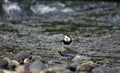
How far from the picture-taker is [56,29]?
9938mm

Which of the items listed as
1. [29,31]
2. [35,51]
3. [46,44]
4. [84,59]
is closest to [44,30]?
[29,31]

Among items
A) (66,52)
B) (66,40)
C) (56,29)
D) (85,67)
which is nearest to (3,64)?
(85,67)

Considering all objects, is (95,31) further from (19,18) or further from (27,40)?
(19,18)

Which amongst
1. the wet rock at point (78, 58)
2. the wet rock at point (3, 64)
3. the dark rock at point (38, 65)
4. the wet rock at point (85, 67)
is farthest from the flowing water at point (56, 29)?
the wet rock at point (3, 64)

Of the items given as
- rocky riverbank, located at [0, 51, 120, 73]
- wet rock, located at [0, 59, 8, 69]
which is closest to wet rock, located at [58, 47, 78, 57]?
rocky riverbank, located at [0, 51, 120, 73]

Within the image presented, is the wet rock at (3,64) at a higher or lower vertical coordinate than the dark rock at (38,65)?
higher

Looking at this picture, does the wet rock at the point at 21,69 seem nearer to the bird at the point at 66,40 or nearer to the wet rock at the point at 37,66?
the wet rock at the point at 37,66

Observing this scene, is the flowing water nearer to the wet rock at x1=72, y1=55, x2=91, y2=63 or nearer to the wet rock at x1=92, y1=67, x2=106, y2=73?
the wet rock at x1=72, y1=55, x2=91, y2=63

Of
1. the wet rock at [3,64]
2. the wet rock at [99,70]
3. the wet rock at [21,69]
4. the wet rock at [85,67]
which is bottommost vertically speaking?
the wet rock at [99,70]

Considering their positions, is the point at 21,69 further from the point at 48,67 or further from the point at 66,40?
the point at 66,40

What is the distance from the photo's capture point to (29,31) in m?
9.38

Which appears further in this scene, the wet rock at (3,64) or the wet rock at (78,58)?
the wet rock at (78,58)

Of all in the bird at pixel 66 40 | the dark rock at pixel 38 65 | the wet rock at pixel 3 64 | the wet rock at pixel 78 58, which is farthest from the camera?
the bird at pixel 66 40

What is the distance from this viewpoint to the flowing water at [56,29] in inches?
277
